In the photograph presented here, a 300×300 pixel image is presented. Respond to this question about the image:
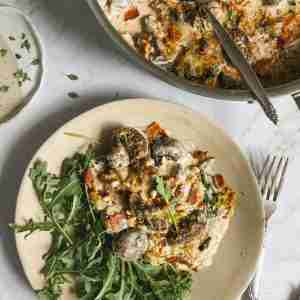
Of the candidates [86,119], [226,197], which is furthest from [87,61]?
[226,197]

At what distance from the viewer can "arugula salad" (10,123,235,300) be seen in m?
1.52

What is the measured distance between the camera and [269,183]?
1.64 metres

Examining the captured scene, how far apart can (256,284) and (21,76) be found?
36.3 inches

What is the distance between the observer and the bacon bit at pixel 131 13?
149 cm

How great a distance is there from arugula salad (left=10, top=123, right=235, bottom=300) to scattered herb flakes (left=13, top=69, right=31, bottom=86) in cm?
26

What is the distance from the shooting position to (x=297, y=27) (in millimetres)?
1506

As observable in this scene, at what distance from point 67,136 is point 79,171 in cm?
10

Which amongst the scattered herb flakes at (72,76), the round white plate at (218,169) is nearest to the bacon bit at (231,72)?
the round white plate at (218,169)

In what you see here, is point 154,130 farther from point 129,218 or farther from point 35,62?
point 35,62

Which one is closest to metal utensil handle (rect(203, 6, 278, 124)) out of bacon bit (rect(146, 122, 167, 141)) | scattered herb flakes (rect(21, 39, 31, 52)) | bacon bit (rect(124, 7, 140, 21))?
bacon bit (rect(124, 7, 140, 21))

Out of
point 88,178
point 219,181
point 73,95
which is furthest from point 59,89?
point 219,181

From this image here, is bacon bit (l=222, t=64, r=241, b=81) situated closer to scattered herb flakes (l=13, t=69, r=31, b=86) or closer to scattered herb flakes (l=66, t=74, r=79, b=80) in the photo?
scattered herb flakes (l=66, t=74, r=79, b=80)

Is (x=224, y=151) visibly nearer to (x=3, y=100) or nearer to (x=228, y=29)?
(x=228, y=29)

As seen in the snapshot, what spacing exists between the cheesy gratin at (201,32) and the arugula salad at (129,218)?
0.21 meters
